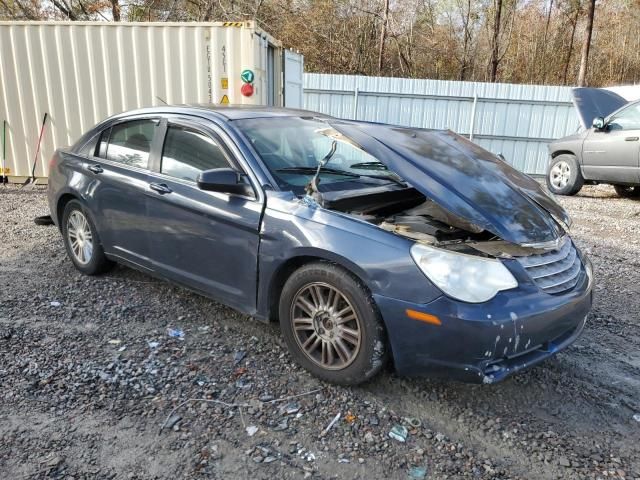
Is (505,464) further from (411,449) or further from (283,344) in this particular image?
(283,344)

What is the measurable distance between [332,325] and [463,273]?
822mm

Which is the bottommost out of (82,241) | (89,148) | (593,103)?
(82,241)

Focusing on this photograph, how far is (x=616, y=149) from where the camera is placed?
29.8 ft

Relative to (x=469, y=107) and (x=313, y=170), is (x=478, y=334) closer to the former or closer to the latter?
(x=313, y=170)

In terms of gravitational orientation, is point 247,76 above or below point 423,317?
above

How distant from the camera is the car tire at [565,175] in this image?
988cm

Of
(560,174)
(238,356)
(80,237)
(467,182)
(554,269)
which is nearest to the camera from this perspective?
(554,269)

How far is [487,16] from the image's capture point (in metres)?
23.7

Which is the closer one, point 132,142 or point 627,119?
point 132,142

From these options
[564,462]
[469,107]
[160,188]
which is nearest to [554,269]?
[564,462]

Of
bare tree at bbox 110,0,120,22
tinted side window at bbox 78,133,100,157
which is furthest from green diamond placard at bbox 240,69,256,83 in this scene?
bare tree at bbox 110,0,120,22

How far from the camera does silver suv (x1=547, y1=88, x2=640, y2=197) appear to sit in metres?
9.00

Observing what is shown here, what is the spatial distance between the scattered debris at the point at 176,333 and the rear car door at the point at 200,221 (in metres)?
0.35

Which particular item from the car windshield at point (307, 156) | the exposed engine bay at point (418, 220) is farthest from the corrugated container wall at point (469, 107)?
the exposed engine bay at point (418, 220)
